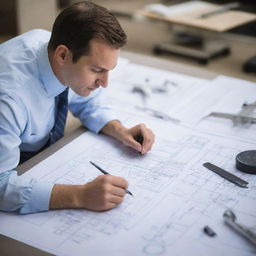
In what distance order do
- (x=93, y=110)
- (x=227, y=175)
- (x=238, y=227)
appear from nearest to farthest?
(x=238, y=227) < (x=227, y=175) < (x=93, y=110)

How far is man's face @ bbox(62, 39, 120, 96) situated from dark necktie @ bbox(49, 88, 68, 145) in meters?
0.13

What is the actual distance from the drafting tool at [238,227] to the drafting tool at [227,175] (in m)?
0.13

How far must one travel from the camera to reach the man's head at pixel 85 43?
113 centimetres

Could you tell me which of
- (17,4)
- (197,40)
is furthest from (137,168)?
(197,40)

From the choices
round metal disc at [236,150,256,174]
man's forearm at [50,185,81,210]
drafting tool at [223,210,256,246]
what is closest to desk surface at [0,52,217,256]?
man's forearm at [50,185,81,210]

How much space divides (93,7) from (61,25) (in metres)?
0.09

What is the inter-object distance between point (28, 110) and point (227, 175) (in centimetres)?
52

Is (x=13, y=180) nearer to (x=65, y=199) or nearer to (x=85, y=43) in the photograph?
(x=65, y=199)

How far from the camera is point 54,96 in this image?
1.28 meters

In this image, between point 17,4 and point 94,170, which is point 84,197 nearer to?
point 94,170

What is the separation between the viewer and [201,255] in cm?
89

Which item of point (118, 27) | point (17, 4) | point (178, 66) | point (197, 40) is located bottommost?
point (197, 40)

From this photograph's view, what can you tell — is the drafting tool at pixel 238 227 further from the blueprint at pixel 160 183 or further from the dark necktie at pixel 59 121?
the dark necktie at pixel 59 121

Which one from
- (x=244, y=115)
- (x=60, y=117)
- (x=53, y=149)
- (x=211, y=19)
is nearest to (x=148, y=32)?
(x=211, y=19)
